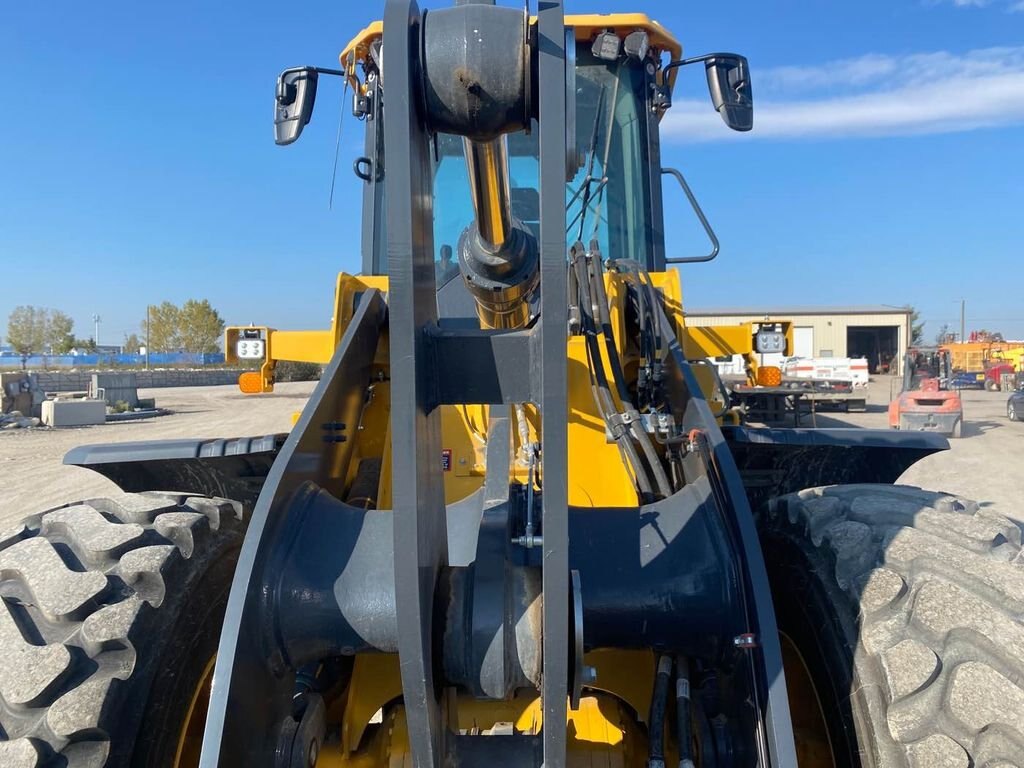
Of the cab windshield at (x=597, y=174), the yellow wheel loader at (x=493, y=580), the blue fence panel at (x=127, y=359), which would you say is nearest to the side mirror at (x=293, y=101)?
the cab windshield at (x=597, y=174)

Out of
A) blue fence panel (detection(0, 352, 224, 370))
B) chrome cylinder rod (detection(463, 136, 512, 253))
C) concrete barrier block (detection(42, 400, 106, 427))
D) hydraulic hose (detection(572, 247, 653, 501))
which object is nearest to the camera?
chrome cylinder rod (detection(463, 136, 512, 253))

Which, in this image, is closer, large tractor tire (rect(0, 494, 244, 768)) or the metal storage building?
large tractor tire (rect(0, 494, 244, 768))

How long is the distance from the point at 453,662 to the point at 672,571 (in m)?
0.61

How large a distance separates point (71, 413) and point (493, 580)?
21835mm

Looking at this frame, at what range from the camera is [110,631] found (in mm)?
1820

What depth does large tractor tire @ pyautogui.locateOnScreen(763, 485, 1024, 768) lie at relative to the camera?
5.21 feet

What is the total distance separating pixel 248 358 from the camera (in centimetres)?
Result: 387

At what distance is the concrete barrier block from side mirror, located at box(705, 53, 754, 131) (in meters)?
20.7

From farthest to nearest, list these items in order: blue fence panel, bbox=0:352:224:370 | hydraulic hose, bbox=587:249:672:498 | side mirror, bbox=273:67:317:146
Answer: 1. blue fence panel, bbox=0:352:224:370
2. side mirror, bbox=273:67:317:146
3. hydraulic hose, bbox=587:249:672:498

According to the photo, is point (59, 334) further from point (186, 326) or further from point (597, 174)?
point (597, 174)

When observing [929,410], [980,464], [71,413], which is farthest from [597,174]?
[71,413]

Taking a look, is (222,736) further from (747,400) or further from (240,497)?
(747,400)

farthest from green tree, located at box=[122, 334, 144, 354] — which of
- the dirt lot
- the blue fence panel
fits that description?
the dirt lot

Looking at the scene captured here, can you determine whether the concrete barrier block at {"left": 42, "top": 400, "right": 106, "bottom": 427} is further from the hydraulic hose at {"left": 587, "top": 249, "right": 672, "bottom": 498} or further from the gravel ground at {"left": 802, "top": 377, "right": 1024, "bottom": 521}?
the hydraulic hose at {"left": 587, "top": 249, "right": 672, "bottom": 498}
